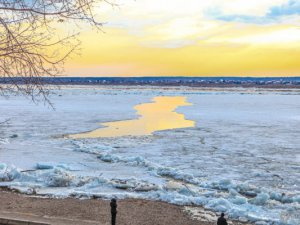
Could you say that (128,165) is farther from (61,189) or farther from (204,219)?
(204,219)

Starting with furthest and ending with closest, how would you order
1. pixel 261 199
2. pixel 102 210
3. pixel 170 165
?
pixel 170 165 < pixel 261 199 < pixel 102 210

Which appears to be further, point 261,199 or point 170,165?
point 170,165

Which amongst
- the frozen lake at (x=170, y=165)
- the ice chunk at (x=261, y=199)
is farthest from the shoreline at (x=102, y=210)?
the ice chunk at (x=261, y=199)

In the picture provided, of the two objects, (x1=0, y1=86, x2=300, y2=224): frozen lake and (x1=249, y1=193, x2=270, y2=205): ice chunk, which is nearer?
(x1=249, y1=193, x2=270, y2=205): ice chunk

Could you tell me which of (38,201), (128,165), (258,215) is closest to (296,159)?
(128,165)

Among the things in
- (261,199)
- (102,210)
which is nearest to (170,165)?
(261,199)

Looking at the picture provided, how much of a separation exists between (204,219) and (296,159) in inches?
342

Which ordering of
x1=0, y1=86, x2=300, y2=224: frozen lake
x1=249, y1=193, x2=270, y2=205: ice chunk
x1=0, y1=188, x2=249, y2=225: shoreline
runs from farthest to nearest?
x1=0, y1=86, x2=300, y2=224: frozen lake
x1=249, y1=193, x2=270, y2=205: ice chunk
x1=0, y1=188, x2=249, y2=225: shoreline

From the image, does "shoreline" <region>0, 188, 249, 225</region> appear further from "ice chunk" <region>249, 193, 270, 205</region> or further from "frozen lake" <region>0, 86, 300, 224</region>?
"ice chunk" <region>249, 193, 270, 205</region>

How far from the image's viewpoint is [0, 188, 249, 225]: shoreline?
33.7 feet

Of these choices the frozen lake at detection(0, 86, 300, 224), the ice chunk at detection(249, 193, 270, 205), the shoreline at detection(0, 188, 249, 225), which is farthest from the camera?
the frozen lake at detection(0, 86, 300, 224)

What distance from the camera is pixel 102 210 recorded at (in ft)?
35.8

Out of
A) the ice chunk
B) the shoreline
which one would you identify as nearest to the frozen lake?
the ice chunk

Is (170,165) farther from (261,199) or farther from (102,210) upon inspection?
(102,210)
